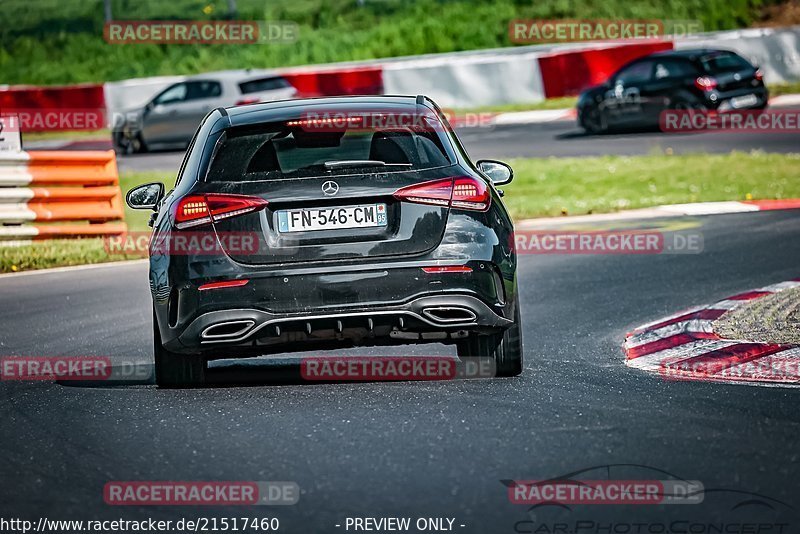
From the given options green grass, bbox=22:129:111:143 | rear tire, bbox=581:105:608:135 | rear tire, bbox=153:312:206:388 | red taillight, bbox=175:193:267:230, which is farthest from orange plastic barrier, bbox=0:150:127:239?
green grass, bbox=22:129:111:143

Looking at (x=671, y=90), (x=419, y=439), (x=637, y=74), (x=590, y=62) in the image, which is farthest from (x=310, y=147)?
(x=590, y=62)

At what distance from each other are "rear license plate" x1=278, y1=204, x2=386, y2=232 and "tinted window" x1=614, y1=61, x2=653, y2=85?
851 inches

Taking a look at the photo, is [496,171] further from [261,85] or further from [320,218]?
[261,85]

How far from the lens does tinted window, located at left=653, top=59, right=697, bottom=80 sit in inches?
1093

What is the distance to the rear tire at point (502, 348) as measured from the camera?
813 centimetres

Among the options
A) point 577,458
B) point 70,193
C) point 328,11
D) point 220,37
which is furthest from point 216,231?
point 328,11

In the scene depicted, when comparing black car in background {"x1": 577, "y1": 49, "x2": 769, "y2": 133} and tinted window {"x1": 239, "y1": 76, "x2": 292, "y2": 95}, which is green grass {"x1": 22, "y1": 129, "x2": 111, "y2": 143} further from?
black car in background {"x1": 577, "y1": 49, "x2": 769, "y2": 133}

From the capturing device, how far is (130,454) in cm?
659

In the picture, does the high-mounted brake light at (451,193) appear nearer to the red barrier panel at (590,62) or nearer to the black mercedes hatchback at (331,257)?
the black mercedes hatchback at (331,257)

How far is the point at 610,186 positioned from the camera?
70.3 ft

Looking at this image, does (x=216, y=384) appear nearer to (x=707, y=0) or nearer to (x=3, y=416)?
(x=3, y=416)

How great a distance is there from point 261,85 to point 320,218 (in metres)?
24.1

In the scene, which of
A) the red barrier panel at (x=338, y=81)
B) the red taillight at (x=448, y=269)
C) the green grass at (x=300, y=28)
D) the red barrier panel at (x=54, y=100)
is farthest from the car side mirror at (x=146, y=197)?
the green grass at (x=300, y=28)

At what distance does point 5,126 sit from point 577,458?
40.4 feet
